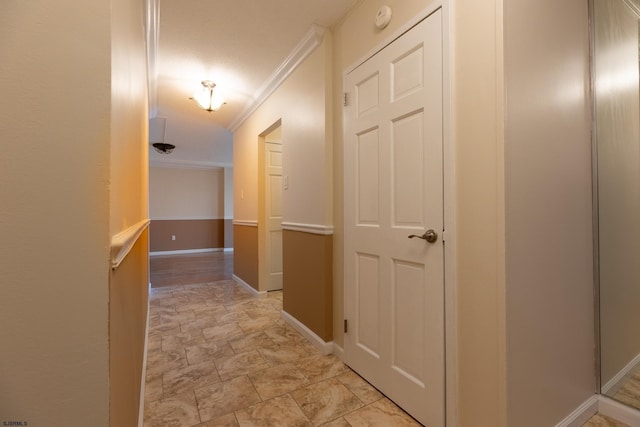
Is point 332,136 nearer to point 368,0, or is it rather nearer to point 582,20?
point 368,0

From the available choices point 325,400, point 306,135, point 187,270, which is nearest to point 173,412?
point 325,400

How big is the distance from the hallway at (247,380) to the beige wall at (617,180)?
132 centimetres

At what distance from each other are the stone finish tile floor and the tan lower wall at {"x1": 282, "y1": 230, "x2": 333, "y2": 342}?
200mm

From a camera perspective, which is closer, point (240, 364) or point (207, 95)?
point (240, 364)

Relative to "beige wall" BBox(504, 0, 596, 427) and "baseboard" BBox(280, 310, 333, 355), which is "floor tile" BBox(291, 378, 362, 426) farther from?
"beige wall" BBox(504, 0, 596, 427)

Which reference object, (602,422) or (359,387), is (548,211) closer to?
(602,422)

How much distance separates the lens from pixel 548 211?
4.24ft

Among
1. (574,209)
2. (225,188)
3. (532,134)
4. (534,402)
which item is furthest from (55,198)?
(225,188)

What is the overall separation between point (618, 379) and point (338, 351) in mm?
1668

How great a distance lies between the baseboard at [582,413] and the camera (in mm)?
1364

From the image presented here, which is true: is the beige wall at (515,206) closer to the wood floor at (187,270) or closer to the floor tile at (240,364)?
the floor tile at (240,364)

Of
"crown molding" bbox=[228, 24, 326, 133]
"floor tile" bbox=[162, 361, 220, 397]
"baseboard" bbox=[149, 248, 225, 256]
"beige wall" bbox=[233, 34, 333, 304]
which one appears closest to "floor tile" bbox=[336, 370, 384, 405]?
"beige wall" bbox=[233, 34, 333, 304]

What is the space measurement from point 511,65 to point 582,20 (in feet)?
2.76

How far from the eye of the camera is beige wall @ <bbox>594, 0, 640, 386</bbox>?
1550 mm
